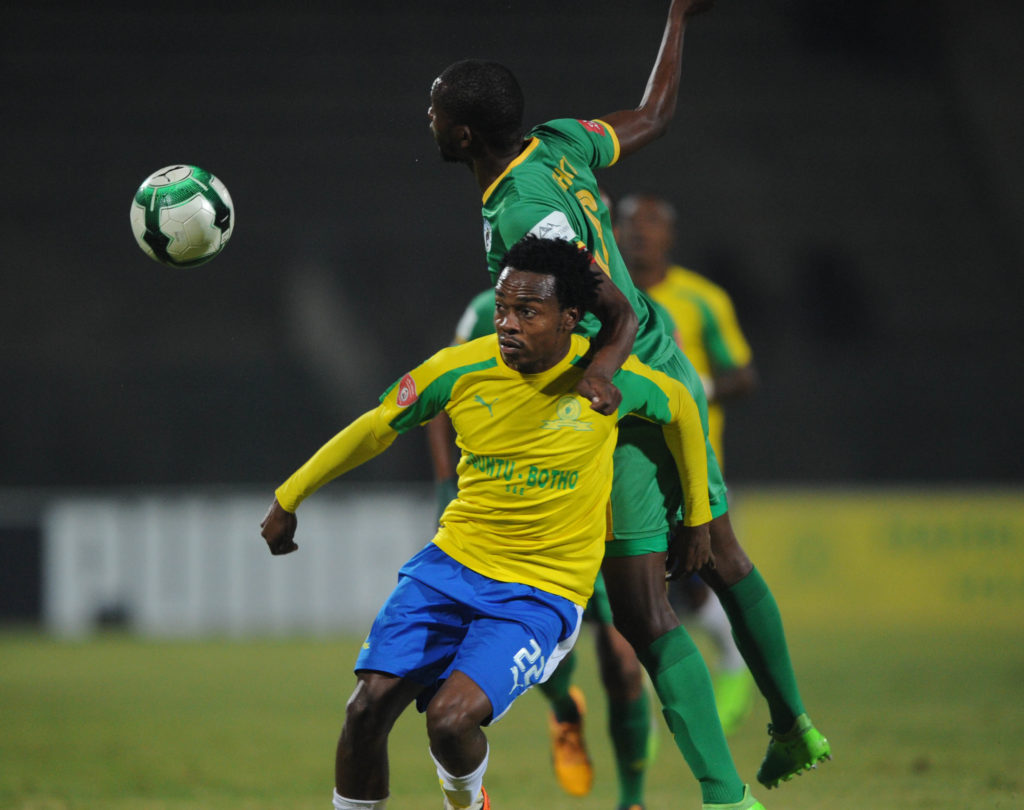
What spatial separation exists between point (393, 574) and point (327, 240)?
5.64 meters

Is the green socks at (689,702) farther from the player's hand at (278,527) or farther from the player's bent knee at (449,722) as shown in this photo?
the player's hand at (278,527)

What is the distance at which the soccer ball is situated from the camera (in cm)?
403

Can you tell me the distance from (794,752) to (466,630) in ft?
3.95

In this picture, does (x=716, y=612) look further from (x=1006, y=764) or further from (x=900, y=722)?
(x=1006, y=764)

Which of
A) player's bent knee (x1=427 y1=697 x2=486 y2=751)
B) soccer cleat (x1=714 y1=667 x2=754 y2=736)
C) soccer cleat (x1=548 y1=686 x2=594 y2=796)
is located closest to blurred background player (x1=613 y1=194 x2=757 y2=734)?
soccer cleat (x1=714 y1=667 x2=754 y2=736)

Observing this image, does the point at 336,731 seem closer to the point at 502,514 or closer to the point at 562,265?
the point at 502,514

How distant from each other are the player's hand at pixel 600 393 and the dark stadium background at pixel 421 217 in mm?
11049

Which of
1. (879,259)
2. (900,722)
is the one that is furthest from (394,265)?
(900,722)

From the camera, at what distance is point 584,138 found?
375cm

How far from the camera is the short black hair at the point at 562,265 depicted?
3348 mm

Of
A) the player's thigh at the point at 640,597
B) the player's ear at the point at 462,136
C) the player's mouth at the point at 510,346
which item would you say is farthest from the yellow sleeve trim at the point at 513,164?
the player's thigh at the point at 640,597

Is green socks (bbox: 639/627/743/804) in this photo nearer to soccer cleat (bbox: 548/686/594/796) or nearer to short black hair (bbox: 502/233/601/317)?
short black hair (bbox: 502/233/601/317)

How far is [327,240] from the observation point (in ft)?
53.3

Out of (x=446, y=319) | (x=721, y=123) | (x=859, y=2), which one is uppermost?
(x=859, y=2)
